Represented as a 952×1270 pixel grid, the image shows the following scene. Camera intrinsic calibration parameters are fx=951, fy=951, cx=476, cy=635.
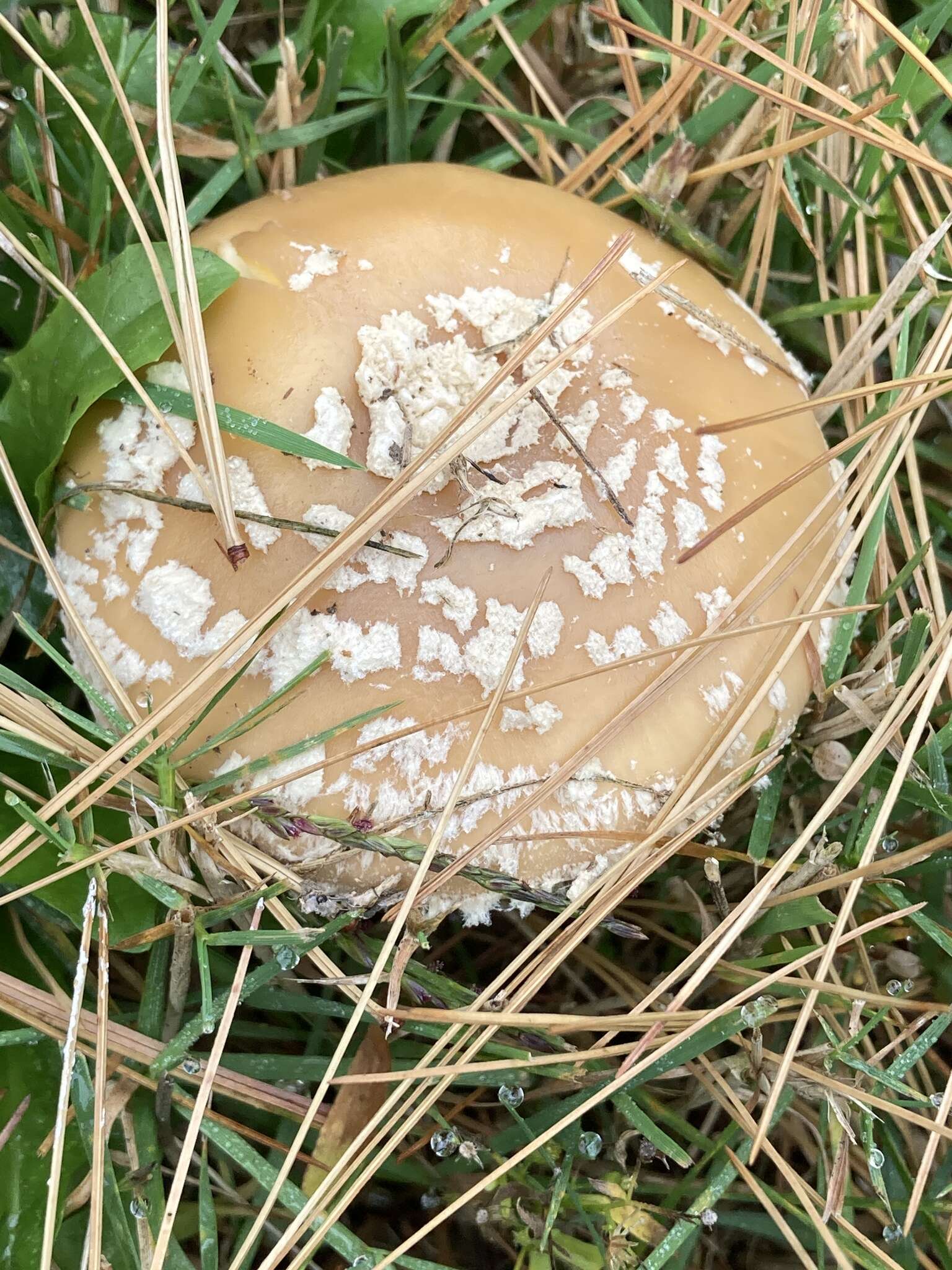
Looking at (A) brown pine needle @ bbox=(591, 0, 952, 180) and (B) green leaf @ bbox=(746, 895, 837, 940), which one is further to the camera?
(A) brown pine needle @ bbox=(591, 0, 952, 180)

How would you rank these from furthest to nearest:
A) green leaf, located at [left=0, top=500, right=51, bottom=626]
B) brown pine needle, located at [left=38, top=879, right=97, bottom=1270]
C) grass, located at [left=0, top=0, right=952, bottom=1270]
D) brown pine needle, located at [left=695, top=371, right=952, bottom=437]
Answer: green leaf, located at [left=0, top=500, right=51, bottom=626] < brown pine needle, located at [left=695, top=371, right=952, bottom=437] < grass, located at [left=0, top=0, right=952, bottom=1270] < brown pine needle, located at [left=38, top=879, right=97, bottom=1270]

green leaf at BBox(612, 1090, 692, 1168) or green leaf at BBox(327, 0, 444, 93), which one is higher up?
green leaf at BBox(327, 0, 444, 93)

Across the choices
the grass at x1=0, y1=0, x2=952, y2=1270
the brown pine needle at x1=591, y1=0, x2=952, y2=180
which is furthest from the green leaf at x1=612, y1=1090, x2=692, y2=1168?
the brown pine needle at x1=591, y1=0, x2=952, y2=180

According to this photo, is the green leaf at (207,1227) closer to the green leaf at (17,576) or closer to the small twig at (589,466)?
the green leaf at (17,576)

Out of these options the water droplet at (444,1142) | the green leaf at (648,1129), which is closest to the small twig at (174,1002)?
the water droplet at (444,1142)

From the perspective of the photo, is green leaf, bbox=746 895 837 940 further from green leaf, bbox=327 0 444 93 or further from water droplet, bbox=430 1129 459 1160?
green leaf, bbox=327 0 444 93

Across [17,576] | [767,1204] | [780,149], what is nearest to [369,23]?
[780,149]

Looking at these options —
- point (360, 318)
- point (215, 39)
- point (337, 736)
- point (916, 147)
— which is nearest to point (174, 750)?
point (337, 736)
